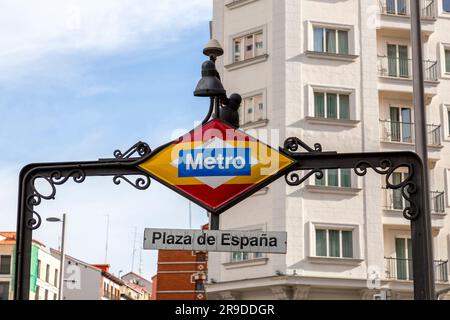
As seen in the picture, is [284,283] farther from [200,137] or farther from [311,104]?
[200,137]

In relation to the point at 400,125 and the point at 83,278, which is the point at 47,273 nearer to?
the point at 83,278

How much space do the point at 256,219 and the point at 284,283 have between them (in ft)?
8.93

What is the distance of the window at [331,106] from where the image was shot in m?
34.0

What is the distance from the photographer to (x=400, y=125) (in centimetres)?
3509

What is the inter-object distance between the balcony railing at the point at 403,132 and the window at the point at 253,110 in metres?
4.64

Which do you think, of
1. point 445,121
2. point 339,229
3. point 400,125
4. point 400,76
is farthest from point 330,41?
point 339,229

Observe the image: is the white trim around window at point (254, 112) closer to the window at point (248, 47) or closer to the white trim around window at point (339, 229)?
the window at point (248, 47)

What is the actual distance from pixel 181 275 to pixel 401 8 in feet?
154

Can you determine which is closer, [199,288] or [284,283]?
[284,283]

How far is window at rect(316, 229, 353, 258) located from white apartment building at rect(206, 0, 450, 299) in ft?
0.12

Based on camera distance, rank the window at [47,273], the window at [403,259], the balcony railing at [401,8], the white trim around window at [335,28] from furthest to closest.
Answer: the window at [47,273] < the balcony railing at [401,8] < the white trim around window at [335,28] < the window at [403,259]

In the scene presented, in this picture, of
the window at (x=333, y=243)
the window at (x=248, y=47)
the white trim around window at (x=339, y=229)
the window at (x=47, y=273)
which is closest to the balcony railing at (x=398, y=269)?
the white trim around window at (x=339, y=229)

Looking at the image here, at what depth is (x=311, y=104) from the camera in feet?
111
